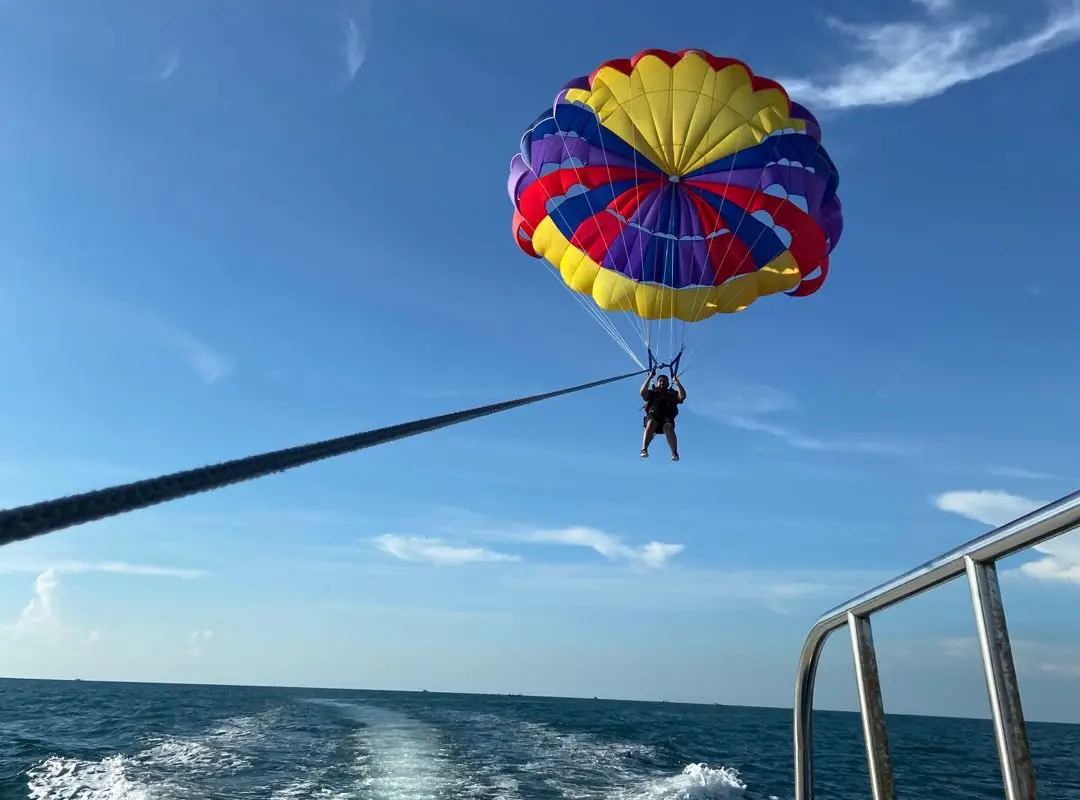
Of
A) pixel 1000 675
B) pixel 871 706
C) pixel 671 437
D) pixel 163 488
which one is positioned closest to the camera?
pixel 1000 675

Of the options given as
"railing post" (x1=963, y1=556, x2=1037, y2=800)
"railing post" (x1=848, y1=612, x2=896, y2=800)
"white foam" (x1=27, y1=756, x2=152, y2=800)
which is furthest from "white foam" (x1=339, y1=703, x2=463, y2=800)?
"railing post" (x1=963, y1=556, x2=1037, y2=800)

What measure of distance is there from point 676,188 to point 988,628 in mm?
13158

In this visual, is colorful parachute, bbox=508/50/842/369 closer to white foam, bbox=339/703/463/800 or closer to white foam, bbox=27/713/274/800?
white foam, bbox=339/703/463/800

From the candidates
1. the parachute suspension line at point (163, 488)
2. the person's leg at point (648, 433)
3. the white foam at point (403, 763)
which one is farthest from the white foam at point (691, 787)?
the parachute suspension line at point (163, 488)

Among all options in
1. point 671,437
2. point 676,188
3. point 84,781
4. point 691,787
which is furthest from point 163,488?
point 84,781

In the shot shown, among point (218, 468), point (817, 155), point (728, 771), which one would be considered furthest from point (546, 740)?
point (218, 468)

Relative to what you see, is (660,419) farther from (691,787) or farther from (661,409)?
(691,787)

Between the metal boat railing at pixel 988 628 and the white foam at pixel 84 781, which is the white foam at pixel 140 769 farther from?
the metal boat railing at pixel 988 628

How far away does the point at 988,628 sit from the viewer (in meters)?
1.72

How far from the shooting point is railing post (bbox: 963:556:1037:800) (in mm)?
1661

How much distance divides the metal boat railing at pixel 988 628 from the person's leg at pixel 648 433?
32.1 feet

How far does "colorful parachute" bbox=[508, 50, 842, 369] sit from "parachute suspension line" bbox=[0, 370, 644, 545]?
35.9ft

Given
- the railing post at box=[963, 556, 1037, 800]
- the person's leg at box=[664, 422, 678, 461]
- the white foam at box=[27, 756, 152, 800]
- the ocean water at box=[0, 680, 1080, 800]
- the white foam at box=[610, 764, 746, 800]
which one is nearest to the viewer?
the railing post at box=[963, 556, 1037, 800]

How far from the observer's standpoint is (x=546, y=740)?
24812mm
